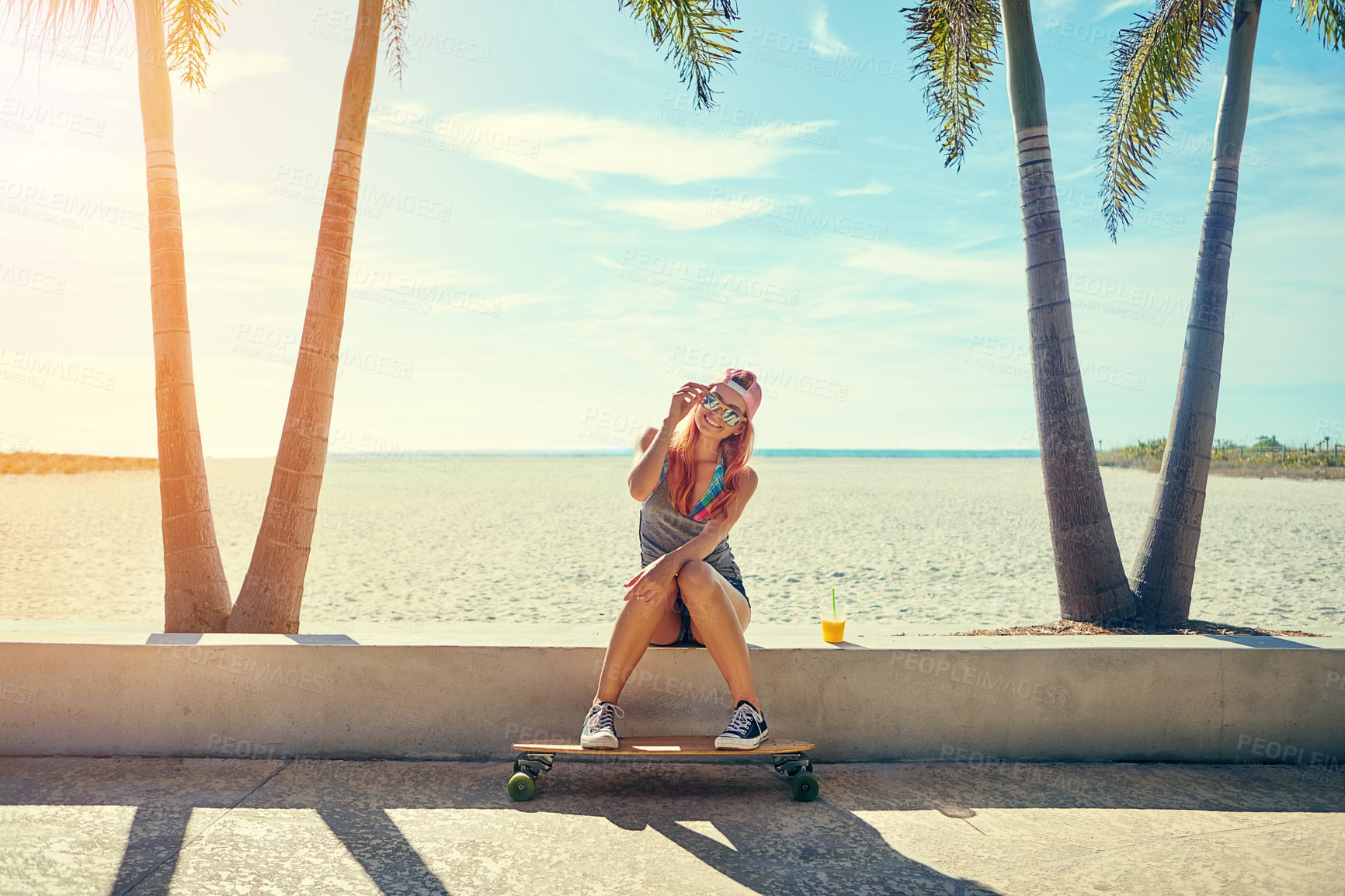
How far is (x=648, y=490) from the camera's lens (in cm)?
418

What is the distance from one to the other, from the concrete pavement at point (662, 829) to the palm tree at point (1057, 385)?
2.08m

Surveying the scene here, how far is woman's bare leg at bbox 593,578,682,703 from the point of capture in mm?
3811

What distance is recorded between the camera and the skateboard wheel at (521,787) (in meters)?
3.58

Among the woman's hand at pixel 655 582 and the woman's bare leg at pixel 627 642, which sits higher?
the woman's hand at pixel 655 582

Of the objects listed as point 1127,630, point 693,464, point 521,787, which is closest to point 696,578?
point 693,464

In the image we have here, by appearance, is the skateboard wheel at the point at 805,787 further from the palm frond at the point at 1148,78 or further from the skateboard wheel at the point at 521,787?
the palm frond at the point at 1148,78

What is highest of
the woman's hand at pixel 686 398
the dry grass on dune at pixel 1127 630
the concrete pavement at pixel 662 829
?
the woman's hand at pixel 686 398

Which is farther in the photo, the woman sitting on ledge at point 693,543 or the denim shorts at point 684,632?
the denim shorts at point 684,632

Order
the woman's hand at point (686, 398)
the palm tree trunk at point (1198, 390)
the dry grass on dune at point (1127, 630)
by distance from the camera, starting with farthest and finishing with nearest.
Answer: the palm tree trunk at point (1198, 390) < the dry grass on dune at point (1127, 630) < the woman's hand at point (686, 398)

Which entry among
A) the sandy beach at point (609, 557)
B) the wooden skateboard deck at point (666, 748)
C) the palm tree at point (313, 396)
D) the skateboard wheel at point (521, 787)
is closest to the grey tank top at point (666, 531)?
the wooden skateboard deck at point (666, 748)

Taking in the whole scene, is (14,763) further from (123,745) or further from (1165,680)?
(1165,680)

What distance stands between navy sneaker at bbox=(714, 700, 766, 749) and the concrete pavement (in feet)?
0.84

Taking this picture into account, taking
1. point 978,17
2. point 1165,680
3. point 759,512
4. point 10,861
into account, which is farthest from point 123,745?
point 759,512

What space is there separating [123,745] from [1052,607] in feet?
34.0
